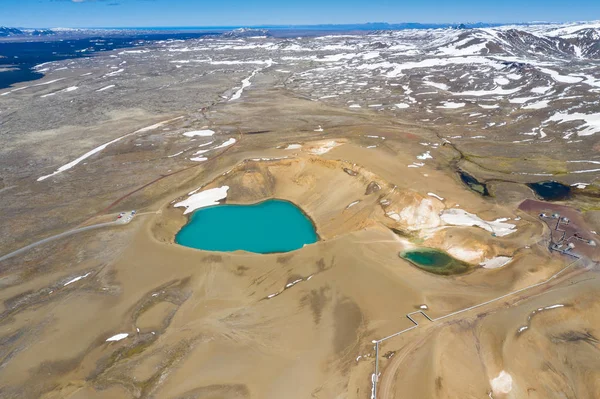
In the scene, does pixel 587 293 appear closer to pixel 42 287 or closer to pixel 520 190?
pixel 520 190

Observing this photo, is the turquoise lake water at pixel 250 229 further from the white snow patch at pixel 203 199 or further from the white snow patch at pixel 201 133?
the white snow patch at pixel 201 133

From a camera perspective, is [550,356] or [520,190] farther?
[520,190]

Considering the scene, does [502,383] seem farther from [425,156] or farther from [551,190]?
[425,156]

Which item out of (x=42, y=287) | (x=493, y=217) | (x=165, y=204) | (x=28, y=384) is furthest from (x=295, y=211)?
(x=28, y=384)

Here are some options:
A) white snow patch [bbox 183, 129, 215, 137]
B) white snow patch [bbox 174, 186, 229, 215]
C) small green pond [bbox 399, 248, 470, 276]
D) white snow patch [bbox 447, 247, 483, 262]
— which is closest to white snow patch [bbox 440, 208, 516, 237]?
white snow patch [bbox 447, 247, 483, 262]

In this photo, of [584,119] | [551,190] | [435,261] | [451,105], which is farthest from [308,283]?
[451,105]

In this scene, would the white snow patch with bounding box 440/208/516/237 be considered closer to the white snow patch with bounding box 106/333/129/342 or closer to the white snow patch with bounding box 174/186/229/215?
the white snow patch with bounding box 174/186/229/215
